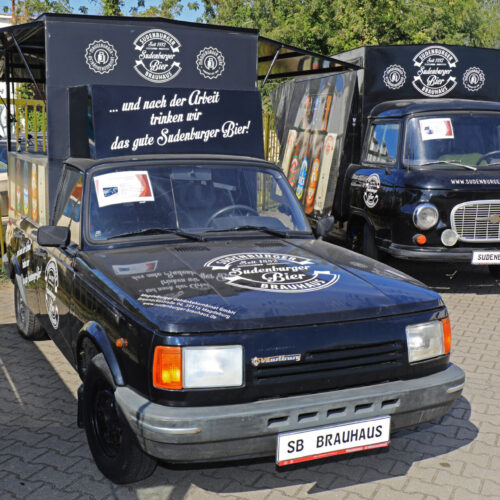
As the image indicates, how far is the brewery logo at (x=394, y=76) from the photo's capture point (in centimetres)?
918

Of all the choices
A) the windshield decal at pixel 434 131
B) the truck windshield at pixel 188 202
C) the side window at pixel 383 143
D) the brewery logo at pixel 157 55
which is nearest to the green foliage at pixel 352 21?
the side window at pixel 383 143

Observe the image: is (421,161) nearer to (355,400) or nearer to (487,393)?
(487,393)

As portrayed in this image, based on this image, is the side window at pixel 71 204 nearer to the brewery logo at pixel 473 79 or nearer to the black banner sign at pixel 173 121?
the black banner sign at pixel 173 121

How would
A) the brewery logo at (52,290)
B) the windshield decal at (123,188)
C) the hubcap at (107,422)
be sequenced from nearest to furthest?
1. the hubcap at (107,422)
2. the windshield decal at (123,188)
3. the brewery logo at (52,290)

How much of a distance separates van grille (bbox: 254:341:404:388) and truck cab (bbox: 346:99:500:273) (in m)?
4.52

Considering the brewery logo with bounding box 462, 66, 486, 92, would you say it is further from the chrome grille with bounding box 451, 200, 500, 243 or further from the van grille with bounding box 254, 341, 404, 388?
the van grille with bounding box 254, 341, 404, 388

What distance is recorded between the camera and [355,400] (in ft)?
10.8

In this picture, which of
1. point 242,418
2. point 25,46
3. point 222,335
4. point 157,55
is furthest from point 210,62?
point 242,418

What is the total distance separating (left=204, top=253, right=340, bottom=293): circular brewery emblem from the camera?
11.8 ft

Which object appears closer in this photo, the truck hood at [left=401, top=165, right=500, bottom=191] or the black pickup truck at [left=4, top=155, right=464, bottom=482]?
the black pickup truck at [left=4, top=155, right=464, bottom=482]

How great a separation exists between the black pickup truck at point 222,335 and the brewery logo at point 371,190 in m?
3.99

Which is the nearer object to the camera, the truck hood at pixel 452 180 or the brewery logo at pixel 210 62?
the brewery logo at pixel 210 62

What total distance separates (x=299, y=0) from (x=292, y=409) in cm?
2354

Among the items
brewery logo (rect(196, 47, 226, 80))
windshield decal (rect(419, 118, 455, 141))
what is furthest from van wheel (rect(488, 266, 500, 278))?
brewery logo (rect(196, 47, 226, 80))
